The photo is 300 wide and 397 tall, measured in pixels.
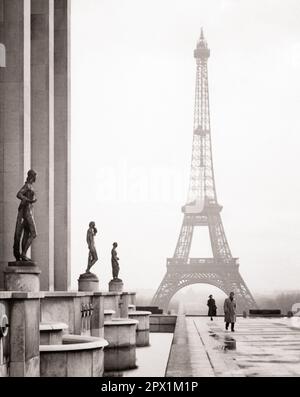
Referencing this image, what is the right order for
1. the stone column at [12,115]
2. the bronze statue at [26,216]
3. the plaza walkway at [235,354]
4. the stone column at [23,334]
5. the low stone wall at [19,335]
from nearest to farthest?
1. the low stone wall at [19,335]
2. the stone column at [23,334]
3. the bronze statue at [26,216]
4. the plaza walkway at [235,354]
5. the stone column at [12,115]

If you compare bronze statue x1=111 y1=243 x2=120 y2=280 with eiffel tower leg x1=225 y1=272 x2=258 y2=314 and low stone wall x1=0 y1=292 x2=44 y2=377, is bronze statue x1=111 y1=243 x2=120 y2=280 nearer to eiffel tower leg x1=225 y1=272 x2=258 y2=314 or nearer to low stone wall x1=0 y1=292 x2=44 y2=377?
low stone wall x1=0 y1=292 x2=44 y2=377

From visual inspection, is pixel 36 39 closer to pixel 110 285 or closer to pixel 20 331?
pixel 110 285

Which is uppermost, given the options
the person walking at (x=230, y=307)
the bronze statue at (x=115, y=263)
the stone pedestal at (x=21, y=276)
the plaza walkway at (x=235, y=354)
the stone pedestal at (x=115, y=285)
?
the bronze statue at (x=115, y=263)

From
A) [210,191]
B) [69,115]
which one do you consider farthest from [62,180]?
[210,191]

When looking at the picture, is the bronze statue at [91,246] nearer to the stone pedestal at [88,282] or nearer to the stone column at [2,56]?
the stone pedestal at [88,282]

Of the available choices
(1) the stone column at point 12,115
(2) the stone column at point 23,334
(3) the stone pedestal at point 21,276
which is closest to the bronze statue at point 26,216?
(3) the stone pedestal at point 21,276

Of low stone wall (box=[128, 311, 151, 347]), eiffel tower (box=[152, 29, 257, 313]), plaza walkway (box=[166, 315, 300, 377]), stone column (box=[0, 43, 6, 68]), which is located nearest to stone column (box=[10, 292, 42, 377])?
plaza walkway (box=[166, 315, 300, 377])
